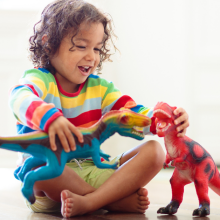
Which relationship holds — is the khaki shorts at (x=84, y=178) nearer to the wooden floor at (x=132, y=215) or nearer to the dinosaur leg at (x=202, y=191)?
the wooden floor at (x=132, y=215)

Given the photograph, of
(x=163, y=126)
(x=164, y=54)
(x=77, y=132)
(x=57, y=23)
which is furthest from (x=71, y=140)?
(x=164, y=54)

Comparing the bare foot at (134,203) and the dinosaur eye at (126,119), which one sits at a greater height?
the dinosaur eye at (126,119)

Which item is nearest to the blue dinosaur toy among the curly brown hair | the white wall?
the curly brown hair

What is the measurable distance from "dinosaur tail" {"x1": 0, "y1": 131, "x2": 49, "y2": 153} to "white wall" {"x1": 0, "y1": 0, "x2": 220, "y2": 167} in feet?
4.68

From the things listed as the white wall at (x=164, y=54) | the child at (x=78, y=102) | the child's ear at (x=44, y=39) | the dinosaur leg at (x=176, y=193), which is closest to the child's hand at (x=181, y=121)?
Answer: the child at (x=78, y=102)

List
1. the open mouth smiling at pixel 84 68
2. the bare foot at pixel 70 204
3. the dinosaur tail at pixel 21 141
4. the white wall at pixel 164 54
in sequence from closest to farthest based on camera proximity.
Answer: the dinosaur tail at pixel 21 141
the bare foot at pixel 70 204
the open mouth smiling at pixel 84 68
the white wall at pixel 164 54

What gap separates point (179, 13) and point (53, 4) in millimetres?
1146

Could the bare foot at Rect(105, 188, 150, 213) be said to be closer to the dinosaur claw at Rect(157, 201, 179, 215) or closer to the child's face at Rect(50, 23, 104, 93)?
the dinosaur claw at Rect(157, 201, 179, 215)

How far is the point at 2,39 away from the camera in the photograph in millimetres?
2020

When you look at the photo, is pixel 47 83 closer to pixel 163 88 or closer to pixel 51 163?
pixel 51 163

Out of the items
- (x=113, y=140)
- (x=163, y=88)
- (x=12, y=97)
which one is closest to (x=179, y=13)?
(x=163, y=88)

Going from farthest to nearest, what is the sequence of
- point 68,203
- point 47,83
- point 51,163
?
point 47,83 < point 68,203 < point 51,163

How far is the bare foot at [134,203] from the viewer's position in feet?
2.78

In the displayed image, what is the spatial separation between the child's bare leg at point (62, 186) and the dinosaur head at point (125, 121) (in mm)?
205
